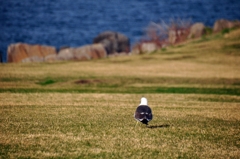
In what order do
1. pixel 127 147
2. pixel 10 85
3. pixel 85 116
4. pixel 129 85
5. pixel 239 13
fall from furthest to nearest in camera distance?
pixel 239 13, pixel 129 85, pixel 10 85, pixel 85 116, pixel 127 147

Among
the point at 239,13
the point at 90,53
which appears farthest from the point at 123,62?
the point at 239,13

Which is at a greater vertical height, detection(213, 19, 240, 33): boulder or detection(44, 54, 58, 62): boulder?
detection(213, 19, 240, 33): boulder

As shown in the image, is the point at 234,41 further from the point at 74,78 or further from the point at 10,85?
the point at 10,85

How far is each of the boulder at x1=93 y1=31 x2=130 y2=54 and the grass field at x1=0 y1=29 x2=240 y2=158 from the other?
7.80 meters

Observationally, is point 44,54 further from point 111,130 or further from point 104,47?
point 111,130

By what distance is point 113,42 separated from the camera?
5512 cm

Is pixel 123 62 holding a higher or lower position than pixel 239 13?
lower

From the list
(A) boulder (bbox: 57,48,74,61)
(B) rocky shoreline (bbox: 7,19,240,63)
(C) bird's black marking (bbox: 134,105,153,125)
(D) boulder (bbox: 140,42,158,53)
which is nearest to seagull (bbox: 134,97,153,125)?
(C) bird's black marking (bbox: 134,105,153,125)

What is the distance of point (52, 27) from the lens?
351 feet

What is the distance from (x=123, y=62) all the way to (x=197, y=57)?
6.92 meters

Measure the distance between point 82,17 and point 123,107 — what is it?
10917 centimetres

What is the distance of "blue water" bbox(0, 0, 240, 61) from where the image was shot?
91.8m

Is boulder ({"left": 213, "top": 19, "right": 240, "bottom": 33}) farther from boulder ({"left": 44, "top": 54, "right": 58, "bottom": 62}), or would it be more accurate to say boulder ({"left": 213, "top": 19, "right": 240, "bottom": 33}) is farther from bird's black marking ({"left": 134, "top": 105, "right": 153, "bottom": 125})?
bird's black marking ({"left": 134, "top": 105, "right": 153, "bottom": 125})

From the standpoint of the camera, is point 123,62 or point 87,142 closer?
point 87,142
